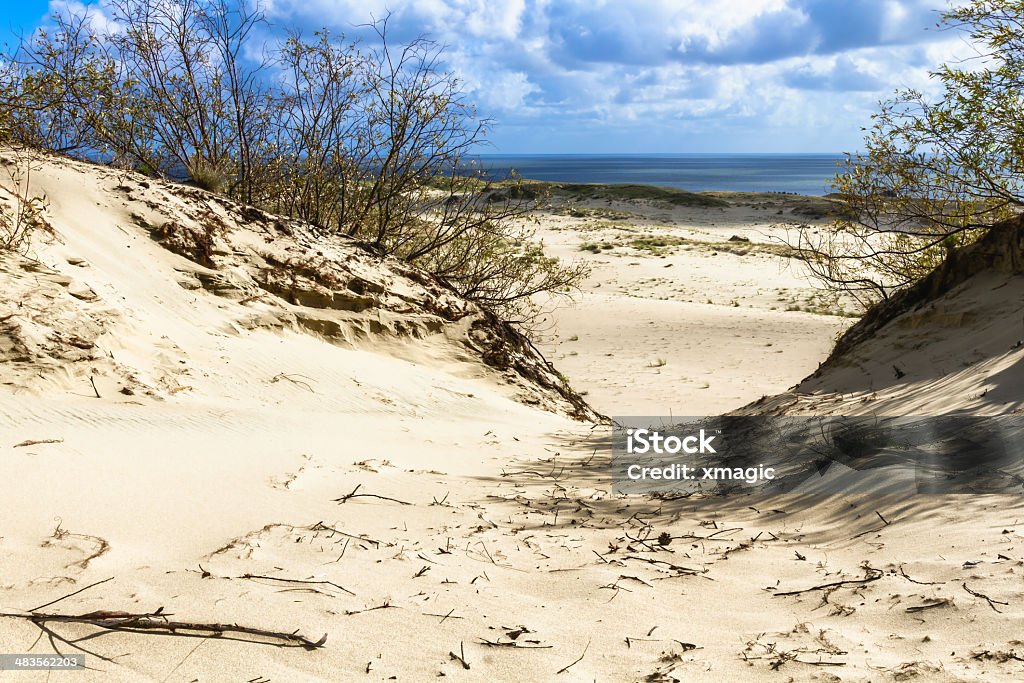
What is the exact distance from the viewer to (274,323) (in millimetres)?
7133

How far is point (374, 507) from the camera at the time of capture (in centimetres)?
376

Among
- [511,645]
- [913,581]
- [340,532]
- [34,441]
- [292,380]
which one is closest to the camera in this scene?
[511,645]

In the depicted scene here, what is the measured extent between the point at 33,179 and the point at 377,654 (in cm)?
649

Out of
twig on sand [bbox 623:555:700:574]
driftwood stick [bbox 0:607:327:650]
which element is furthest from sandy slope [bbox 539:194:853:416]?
driftwood stick [bbox 0:607:327:650]

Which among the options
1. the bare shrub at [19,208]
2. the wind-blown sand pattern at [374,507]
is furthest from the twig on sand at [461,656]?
the bare shrub at [19,208]

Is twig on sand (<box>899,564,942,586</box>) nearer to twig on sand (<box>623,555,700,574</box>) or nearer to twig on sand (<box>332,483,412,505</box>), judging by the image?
twig on sand (<box>623,555,700,574</box>)

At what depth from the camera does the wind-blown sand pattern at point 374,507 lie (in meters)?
2.37

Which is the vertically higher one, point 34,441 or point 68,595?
point 34,441

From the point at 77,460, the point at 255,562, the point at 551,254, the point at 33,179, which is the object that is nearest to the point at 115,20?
the point at 33,179

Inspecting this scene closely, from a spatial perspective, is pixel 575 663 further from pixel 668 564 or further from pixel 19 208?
pixel 19 208

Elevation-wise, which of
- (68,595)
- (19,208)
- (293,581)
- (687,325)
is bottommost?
(687,325)

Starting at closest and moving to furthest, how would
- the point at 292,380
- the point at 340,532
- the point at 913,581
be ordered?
the point at 913,581
the point at 340,532
the point at 292,380

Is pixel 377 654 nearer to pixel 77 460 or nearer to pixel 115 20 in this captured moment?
pixel 77 460

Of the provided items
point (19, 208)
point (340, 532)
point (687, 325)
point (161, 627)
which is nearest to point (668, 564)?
point (340, 532)
